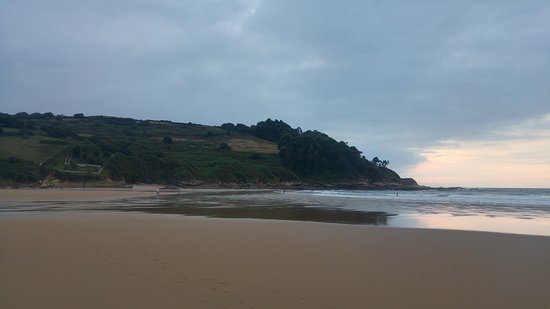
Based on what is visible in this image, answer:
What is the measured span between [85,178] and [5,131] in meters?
22.4

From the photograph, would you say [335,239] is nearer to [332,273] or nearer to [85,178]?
[332,273]

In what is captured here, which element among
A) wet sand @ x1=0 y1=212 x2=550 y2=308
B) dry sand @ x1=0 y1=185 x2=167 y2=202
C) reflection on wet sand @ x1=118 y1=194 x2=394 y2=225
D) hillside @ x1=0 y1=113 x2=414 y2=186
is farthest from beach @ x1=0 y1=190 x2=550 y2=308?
hillside @ x1=0 y1=113 x2=414 y2=186

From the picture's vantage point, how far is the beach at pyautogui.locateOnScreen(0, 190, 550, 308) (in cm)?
561

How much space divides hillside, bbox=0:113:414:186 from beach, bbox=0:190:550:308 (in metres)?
54.0

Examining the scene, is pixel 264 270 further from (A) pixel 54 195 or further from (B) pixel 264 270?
(A) pixel 54 195

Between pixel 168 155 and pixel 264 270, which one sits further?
pixel 168 155

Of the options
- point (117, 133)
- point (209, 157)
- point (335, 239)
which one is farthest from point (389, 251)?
point (117, 133)

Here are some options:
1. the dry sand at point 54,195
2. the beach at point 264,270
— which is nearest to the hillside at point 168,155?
the dry sand at point 54,195

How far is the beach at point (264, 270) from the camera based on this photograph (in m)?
5.61

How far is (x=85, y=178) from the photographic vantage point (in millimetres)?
61531

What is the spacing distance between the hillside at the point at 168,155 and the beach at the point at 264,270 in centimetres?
5404

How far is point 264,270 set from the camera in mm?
7258

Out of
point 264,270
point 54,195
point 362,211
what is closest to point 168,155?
point 54,195

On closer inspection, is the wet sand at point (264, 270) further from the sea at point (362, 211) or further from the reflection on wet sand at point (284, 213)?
the reflection on wet sand at point (284, 213)
